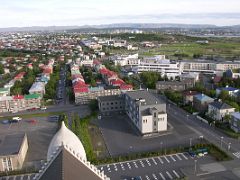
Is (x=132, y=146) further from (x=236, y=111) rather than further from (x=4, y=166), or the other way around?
(x=236, y=111)

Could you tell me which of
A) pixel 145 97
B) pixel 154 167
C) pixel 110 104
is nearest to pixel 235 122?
pixel 145 97

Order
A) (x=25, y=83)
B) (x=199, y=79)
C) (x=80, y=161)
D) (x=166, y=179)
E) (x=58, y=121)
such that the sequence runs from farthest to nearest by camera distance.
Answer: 1. (x=199, y=79)
2. (x=25, y=83)
3. (x=58, y=121)
4. (x=166, y=179)
5. (x=80, y=161)

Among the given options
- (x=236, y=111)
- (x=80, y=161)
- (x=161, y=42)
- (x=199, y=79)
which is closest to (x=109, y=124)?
(x=236, y=111)

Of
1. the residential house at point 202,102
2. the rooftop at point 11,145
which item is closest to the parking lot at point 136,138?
the residential house at point 202,102

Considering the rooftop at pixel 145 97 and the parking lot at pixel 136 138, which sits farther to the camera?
the rooftop at pixel 145 97

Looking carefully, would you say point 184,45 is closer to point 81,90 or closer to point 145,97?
point 81,90

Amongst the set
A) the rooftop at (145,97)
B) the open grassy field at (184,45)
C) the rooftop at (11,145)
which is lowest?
the rooftop at (11,145)

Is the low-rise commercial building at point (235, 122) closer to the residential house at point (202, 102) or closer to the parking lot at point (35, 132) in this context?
the residential house at point (202, 102)
